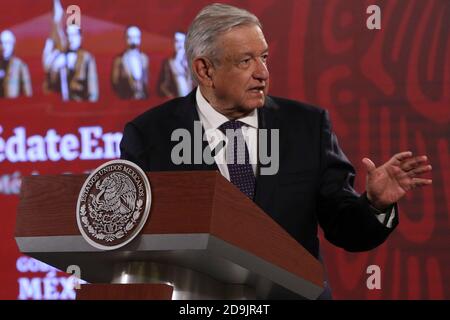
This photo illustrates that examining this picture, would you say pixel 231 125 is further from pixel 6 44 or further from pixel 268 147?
pixel 6 44

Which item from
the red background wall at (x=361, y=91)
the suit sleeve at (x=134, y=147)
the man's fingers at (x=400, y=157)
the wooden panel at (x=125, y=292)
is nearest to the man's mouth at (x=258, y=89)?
the suit sleeve at (x=134, y=147)

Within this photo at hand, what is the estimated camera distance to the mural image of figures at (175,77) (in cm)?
289

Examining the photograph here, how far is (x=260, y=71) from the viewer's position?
6.38 feet

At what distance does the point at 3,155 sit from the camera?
296 centimetres

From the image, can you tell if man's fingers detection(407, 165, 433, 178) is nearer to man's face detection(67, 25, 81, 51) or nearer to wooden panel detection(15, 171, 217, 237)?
wooden panel detection(15, 171, 217, 237)

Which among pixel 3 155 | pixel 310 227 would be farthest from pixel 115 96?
pixel 310 227

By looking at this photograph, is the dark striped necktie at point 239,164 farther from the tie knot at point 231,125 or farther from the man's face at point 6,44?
the man's face at point 6,44

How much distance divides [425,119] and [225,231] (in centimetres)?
170

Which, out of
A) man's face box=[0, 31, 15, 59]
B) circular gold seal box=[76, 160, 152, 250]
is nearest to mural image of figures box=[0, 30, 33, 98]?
man's face box=[0, 31, 15, 59]

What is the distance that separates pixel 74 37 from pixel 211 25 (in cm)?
112

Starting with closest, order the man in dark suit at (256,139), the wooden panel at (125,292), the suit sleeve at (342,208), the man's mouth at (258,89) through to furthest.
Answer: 1. the wooden panel at (125,292)
2. the suit sleeve at (342,208)
3. the man in dark suit at (256,139)
4. the man's mouth at (258,89)

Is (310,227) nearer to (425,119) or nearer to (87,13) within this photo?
(425,119)

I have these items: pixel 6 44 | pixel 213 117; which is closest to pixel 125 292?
pixel 213 117

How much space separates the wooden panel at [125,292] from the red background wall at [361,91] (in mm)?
1663
